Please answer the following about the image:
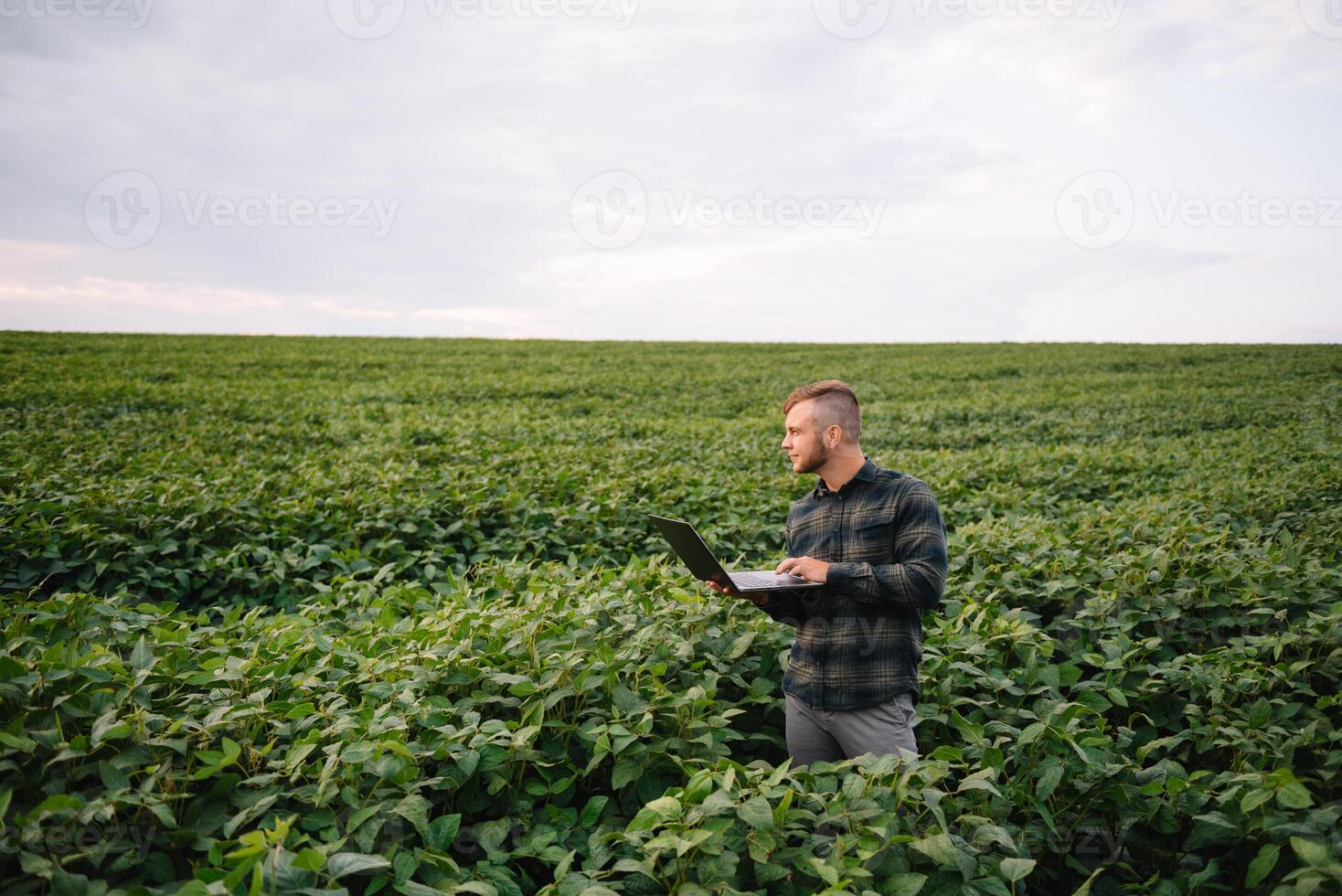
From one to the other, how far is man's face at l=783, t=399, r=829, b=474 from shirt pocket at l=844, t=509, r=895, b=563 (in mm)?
311

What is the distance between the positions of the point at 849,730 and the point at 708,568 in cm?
89

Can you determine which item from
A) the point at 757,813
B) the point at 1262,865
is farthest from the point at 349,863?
the point at 1262,865

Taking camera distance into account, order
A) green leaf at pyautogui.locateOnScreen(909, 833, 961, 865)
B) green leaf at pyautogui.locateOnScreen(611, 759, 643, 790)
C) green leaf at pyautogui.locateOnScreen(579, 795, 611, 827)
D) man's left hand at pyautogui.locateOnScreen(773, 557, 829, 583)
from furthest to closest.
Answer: man's left hand at pyautogui.locateOnScreen(773, 557, 829, 583), green leaf at pyautogui.locateOnScreen(611, 759, 643, 790), green leaf at pyautogui.locateOnScreen(579, 795, 611, 827), green leaf at pyautogui.locateOnScreen(909, 833, 961, 865)

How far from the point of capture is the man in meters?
2.92

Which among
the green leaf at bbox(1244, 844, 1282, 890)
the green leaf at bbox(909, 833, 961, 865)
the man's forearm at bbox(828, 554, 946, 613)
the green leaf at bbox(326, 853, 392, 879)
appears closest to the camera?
the green leaf at bbox(326, 853, 392, 879)

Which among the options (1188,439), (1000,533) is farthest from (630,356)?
(1000,533)

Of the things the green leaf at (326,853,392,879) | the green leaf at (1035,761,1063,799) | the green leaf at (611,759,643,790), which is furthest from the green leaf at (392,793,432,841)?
the green leaf at (1035,761,1063,799)

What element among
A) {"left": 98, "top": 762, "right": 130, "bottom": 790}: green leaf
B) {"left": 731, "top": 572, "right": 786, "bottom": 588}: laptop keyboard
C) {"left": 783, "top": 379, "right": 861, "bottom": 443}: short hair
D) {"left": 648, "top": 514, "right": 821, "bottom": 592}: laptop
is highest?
{"left": 783, "top": 379, "right": 861, "bottom": 443}: short hair

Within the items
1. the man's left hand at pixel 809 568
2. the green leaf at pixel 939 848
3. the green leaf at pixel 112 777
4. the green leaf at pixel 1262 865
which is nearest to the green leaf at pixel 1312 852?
the green leaf at pixel 1262 865

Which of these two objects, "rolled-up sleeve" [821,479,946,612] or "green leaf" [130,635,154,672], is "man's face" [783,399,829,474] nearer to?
"rolled-up sleeve" [821,479,946,612]

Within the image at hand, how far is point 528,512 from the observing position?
7.13 meters

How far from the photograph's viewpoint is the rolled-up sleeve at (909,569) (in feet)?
9.36

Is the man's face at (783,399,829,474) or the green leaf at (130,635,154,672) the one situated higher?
the man's face at (783,399,829,474)

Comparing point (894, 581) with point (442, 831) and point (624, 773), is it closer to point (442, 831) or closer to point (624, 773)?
point (624, 773)
